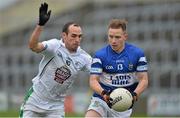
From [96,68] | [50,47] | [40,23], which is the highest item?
[40,23]

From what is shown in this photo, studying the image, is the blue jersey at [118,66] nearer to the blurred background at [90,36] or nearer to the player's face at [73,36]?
the player's face at [73,36]

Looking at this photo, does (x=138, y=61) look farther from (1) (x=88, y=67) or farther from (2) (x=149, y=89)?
(2) (x=149, y=89)

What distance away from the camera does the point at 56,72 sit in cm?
1216

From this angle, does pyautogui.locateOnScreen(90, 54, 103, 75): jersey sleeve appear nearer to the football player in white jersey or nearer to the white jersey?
the football player in white jersey

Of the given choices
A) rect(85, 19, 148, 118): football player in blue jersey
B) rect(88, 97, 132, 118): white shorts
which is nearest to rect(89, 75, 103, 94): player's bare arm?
rect(85, 19, 148, 118): football player in blue jersey

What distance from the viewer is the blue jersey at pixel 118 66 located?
1144 centimetres

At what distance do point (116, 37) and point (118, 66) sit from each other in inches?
20.6

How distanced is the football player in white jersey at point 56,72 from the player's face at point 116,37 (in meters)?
0.78

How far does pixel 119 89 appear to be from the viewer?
435 inches

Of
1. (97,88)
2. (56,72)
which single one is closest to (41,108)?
(56,72)

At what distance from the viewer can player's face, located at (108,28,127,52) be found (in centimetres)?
1116

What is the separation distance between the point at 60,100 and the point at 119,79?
1391 millimetres

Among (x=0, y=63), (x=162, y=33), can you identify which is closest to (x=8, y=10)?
(x=0, y=63)

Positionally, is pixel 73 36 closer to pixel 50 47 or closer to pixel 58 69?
pixel 50 47
